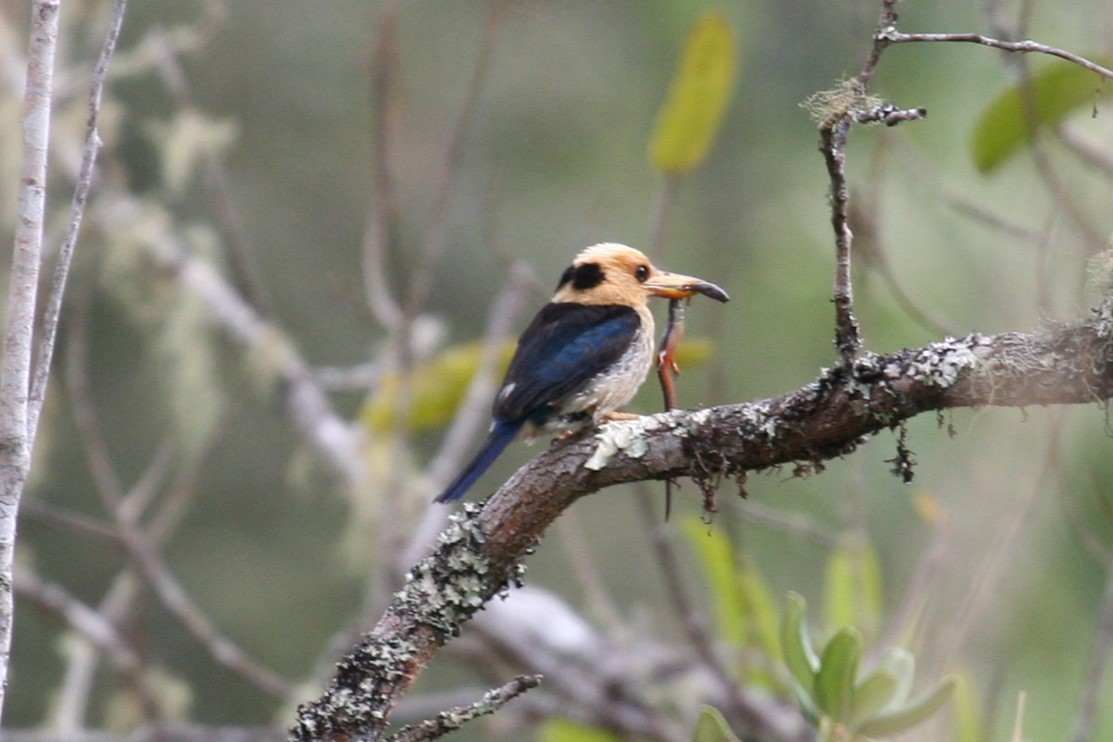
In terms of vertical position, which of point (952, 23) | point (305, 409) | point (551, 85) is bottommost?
point (305, 409)

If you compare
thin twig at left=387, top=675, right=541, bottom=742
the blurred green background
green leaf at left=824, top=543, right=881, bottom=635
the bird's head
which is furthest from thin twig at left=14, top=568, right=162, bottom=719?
thin twig at left=387, top=675, right=541, bottom=742

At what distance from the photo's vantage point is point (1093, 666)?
8.89ft

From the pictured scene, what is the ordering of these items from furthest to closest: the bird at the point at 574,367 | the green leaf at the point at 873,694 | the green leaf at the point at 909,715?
1. the bird at the point at 574,367
2. the green leaf at the point at 873,694
3. the green leaf at the point at 909,715

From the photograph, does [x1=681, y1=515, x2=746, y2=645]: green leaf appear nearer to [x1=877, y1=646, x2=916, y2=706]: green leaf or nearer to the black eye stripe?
the black eye stripe

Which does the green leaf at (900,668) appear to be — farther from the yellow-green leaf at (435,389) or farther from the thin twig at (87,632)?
the thin twig at (87,632)

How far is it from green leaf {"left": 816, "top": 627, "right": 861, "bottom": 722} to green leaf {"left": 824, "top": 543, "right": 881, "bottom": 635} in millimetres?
1348

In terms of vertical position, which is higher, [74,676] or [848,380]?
[74,676]

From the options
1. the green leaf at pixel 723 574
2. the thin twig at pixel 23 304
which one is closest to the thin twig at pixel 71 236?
the thin twig at pixel 23 304

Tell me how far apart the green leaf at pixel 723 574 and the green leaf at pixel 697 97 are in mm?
1083

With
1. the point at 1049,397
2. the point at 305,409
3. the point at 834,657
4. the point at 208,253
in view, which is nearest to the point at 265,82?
the point at 208,253

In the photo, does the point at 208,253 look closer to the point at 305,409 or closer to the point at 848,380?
the point at 305,409

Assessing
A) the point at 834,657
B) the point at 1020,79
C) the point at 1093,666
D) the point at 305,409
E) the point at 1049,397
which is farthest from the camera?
the point at 305,409

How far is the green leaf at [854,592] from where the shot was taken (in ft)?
13.0

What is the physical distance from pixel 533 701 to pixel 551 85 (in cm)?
446
